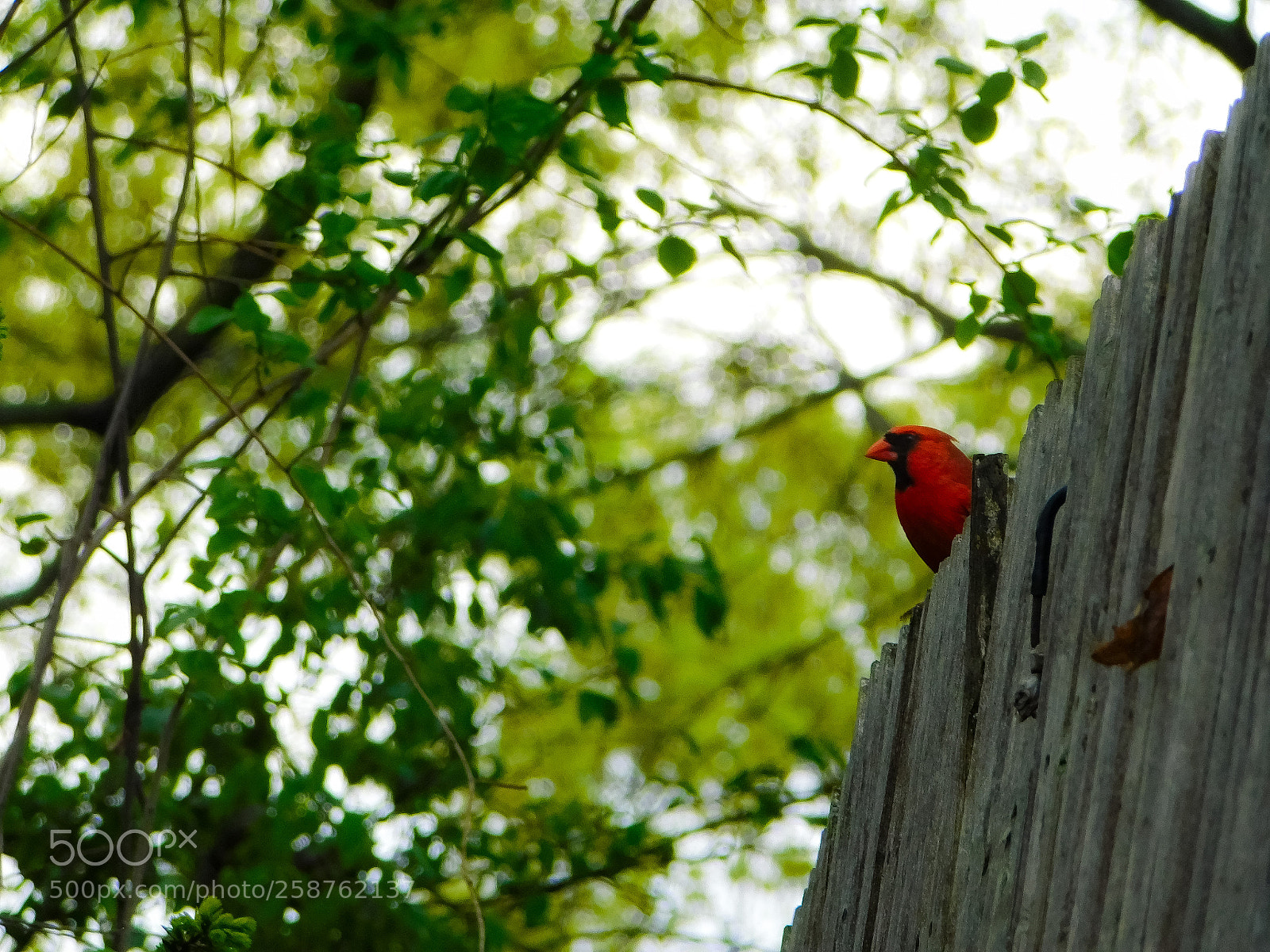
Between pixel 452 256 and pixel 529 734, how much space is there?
9.34ft

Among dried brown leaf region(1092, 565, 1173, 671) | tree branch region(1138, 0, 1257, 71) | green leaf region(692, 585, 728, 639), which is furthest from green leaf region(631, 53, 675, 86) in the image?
tree branch region(1138, 0, 1257, 71)

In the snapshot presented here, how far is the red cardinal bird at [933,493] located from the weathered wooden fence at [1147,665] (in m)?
1.67

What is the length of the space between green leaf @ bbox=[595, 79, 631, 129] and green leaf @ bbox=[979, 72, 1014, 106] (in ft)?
2.33

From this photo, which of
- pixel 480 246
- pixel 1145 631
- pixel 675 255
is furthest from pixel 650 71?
pixel 1145 631

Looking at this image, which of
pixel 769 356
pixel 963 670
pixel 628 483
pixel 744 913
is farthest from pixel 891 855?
pixel 744 913

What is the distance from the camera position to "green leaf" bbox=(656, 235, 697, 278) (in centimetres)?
286

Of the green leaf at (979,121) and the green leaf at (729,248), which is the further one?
the green leaf at (729,248)

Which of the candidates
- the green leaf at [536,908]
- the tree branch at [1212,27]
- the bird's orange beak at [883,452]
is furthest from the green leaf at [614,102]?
the tree branch at [1212,27]

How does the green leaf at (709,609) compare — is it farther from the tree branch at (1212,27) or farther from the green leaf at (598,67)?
the tree branch at (1212,27)

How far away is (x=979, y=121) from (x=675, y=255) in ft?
2.19

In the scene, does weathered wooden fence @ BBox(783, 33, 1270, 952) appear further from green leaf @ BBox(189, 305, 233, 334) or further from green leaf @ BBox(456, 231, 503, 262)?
green leaf @ BBox(189, 305, 233, 334)

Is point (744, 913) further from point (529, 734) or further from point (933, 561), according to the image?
point (933, 561)

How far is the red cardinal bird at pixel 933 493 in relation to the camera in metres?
3.55

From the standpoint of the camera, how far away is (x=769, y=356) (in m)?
7.60
